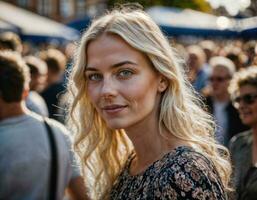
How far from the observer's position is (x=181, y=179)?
2355 mm

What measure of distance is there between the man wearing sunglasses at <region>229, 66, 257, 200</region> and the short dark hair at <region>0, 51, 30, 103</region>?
1.57 meters

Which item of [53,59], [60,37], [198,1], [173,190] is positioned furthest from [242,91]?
[198,1]

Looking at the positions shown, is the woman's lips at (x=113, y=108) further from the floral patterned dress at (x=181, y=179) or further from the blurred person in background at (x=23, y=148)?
the blurred person in background at (x=23, y=148)

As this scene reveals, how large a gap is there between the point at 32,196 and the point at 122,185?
4.61 ft

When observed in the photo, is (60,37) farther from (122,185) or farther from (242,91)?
(122,185)

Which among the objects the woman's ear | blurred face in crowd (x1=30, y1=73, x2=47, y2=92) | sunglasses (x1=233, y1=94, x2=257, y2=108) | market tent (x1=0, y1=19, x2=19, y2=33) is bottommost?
blurred face in crowd (x1=30, y1=73, x2=47, y2=92)

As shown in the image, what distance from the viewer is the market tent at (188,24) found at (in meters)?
19.1

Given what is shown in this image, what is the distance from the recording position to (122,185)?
9.37ft

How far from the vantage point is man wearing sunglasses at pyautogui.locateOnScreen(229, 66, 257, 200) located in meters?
4.32

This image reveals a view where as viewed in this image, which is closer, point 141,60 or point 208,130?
point 141,60

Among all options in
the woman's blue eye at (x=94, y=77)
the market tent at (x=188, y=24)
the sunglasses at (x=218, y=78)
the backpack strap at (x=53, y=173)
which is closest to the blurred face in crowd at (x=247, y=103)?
the backpack strap at (x=53, y=173)

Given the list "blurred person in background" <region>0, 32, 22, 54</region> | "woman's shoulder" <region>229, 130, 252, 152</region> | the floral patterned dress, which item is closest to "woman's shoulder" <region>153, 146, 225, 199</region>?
the floral patterned dress

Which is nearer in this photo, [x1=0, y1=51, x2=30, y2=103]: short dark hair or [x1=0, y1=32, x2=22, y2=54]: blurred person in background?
[x1=0, y1=51, x2=30, y2=103]: short dark hair

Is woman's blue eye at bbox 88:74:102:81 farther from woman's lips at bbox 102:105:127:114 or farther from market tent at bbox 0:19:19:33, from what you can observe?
market tent at bbox 0:19:19:33
